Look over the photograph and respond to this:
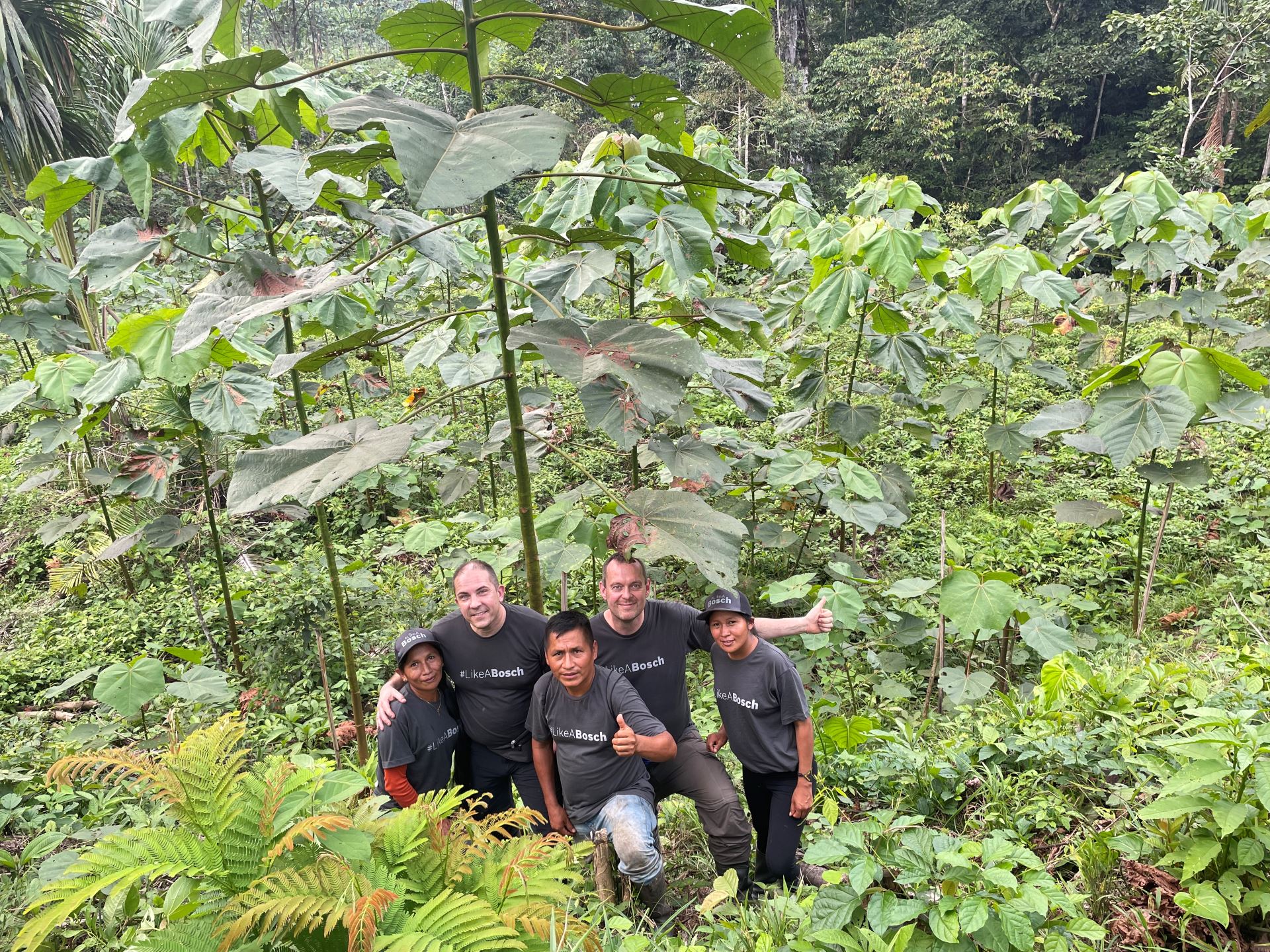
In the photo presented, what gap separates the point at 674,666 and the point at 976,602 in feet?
3.82

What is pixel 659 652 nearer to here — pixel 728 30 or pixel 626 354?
pixel 626 354

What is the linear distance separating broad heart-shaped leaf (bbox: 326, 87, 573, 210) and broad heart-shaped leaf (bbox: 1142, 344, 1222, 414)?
9.86 ft

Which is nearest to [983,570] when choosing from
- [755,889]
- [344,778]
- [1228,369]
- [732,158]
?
[1228,369]

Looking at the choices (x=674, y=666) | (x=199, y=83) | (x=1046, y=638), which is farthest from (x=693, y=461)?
(x=1046, y=638)

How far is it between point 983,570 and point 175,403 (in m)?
3.38

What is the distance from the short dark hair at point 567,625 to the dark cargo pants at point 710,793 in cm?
61

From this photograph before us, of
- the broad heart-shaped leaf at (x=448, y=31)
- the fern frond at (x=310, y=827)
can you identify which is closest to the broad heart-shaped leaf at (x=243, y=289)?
the broad heart-shaped leaf at (x=448, y=31)

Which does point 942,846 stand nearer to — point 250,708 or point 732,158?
point 250,708

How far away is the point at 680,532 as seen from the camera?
1426 millimetres

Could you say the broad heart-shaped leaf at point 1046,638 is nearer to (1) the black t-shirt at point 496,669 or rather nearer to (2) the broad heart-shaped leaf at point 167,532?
(1) the black t-shirt at point 496,669

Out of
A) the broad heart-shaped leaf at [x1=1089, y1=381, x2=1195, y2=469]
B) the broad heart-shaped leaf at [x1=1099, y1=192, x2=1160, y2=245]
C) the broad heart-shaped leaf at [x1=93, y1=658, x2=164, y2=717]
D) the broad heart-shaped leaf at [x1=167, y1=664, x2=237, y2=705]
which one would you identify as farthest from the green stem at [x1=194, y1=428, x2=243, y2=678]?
the broad heart-shaped leaf at [x1=1099, y1=192, x2=1160, y2=245]

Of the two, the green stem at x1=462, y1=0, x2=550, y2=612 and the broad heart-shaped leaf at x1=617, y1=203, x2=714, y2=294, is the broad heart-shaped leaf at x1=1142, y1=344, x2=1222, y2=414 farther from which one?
the green stem at x1=462, y1=0, x2=550, y2=612

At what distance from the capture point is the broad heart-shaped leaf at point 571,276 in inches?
81.1

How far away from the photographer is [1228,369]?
2.88m
